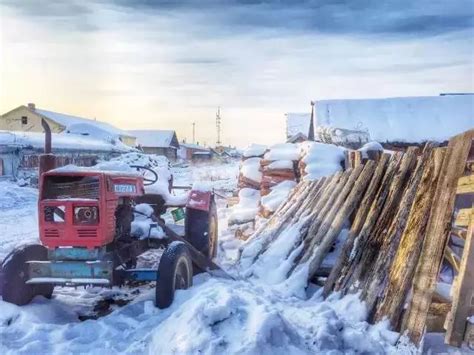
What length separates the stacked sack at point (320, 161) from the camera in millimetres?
9406

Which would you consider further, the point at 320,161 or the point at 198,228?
the point at 320,161

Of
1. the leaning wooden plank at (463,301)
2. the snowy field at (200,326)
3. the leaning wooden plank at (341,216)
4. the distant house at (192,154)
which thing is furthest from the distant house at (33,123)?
the leaning wooden plank at (463,301)

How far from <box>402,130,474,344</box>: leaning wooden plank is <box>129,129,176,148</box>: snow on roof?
62919 mm

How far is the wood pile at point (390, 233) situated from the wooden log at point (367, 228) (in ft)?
0.04

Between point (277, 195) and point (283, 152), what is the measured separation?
1483 mm

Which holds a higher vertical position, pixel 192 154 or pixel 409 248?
pixel 409 248

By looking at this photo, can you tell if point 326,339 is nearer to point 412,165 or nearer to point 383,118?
point 412,165

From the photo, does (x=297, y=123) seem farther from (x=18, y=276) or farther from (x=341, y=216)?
(x=18, y=276)

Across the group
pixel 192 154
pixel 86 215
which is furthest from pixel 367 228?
pixel 192 154

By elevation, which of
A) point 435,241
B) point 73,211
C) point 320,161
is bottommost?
point 435,241

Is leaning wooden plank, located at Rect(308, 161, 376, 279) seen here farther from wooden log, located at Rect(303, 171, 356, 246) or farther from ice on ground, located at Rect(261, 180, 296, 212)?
ice on ground, located at Rect(261, 180, 296, 212)

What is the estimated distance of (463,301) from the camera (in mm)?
4145

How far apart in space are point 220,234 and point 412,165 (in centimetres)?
553

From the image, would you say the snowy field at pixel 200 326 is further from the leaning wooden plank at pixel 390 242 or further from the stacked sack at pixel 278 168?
the stacked sack at pixel 278 168
